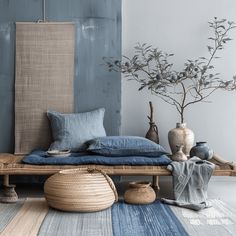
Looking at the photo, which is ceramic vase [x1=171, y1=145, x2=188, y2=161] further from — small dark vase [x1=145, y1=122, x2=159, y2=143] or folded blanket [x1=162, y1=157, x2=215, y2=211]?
small dark vase [x1=145, y1=122, x2=159, y2=143]

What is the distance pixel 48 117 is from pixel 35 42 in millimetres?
865

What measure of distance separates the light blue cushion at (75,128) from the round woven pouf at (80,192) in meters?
0.87

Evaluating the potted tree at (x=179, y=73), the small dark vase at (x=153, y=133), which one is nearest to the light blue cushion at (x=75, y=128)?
the small dark vase at (x=153, y=133)

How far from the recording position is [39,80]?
536cm

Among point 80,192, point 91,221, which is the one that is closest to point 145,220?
point 91,221

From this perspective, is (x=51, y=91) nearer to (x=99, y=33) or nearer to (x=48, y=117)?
(x=48, y=117)

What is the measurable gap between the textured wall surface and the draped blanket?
28.5 inches

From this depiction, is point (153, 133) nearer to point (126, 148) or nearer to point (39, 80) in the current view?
point (126, 148)

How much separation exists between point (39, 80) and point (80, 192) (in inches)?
72.0

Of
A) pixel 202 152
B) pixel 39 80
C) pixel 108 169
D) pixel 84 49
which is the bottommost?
pixel 108 169

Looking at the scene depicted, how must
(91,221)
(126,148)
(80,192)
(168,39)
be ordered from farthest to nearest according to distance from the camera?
(168,39)
(126,148)
(80,192)
(91,221)

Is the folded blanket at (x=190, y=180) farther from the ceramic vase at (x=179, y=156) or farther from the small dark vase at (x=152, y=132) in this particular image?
the small dark vase at (x=152, y=132)

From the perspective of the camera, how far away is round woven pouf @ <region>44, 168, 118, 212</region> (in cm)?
397

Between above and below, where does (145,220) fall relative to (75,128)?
below
